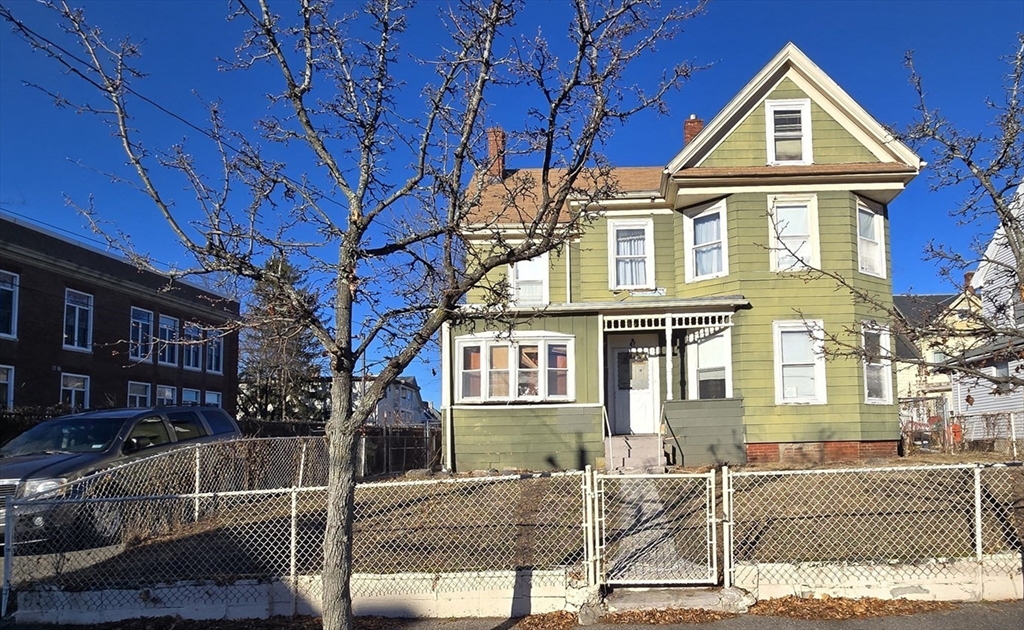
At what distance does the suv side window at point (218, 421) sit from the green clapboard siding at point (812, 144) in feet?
33.6

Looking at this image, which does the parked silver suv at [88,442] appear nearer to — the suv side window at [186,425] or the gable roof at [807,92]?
the suv side window at [186,425]

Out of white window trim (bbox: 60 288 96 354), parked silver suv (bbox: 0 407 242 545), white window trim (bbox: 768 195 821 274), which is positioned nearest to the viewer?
parked silver suv (bbox: 0 407 242 545)

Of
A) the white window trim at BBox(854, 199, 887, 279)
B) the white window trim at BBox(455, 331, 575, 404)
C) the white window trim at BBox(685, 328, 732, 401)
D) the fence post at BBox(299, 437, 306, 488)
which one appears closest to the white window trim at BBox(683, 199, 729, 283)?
the white window trim at BBox(685, 328, 732, 401)

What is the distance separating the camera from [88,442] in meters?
9.72

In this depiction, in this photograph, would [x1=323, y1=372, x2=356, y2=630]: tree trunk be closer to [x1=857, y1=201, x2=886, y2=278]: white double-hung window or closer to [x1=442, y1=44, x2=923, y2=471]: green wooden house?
[x1=442, y1=44, x2=923, y2=471]: green wooden house

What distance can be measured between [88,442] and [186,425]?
1.68m

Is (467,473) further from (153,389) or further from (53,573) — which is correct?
(153,389)

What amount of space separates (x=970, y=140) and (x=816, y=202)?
31.8 ft

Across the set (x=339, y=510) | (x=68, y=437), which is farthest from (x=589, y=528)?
(x=68, y=437)

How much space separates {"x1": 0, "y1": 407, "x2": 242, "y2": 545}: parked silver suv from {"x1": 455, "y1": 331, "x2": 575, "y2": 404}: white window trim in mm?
5473

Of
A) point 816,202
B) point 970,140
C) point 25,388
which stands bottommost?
point 25,388

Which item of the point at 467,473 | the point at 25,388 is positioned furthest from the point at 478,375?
the point at 25,388

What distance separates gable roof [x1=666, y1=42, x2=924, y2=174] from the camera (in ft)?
50.3

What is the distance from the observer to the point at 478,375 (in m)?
16.0
